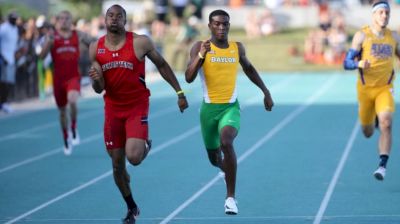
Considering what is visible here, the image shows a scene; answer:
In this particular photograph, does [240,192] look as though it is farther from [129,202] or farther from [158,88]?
[158,88]

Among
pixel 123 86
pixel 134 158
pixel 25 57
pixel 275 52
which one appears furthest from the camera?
pixel 275 52

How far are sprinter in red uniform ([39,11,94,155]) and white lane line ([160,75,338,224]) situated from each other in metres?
2.57

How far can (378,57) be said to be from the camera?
1268 centimetres

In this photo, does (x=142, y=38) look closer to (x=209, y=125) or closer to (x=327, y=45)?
(x=209, y=125)

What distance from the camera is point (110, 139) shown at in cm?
984

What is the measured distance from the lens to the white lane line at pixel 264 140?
1095 cm

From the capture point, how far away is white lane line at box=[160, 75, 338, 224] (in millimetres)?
10945

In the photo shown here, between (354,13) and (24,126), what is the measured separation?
98.0 ft

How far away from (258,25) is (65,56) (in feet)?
99.1

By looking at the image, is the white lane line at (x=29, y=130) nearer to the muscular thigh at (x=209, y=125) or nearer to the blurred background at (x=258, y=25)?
the blurred background at (x=258, y=25)

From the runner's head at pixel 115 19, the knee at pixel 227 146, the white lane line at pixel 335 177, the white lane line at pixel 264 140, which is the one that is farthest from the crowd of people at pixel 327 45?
the runner's head at pixel 115 19

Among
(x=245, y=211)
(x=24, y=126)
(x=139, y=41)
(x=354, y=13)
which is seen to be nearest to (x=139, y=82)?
(x=139, y=41)

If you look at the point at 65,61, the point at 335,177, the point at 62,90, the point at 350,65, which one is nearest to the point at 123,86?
the point at 350,65

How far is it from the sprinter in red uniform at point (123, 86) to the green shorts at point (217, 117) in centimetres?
75
